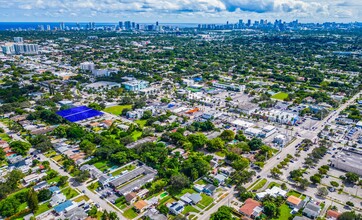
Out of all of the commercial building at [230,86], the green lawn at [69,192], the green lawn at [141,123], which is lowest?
the green lawn at [69,192]

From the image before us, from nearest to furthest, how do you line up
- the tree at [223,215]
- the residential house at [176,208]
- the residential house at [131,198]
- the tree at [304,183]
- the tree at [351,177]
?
the tree at [223,215], the residential house at [176,208], the residential house at [131,198], the tree at [304,183], the tree at [351,177]

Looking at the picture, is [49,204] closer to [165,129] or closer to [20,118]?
[165,129]

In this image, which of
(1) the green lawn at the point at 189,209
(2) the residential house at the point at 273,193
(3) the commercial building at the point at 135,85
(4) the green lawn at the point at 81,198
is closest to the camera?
(1) the green lawn at the point at 189,209

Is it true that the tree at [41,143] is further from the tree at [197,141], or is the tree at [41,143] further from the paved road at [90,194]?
the tree at [197,141]

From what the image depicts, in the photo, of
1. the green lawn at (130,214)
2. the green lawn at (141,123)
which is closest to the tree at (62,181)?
the green lawn at (130,214)

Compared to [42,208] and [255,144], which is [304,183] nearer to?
[255,144]

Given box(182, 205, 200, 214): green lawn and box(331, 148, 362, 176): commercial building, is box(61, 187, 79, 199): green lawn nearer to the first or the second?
box(182, 205, 200, 214): green lawn

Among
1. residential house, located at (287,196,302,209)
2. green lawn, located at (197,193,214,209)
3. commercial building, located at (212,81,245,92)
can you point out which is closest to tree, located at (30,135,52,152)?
green lawn, located at (197,193,214,209)
